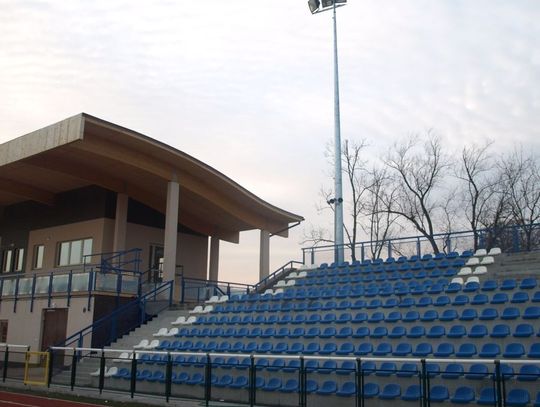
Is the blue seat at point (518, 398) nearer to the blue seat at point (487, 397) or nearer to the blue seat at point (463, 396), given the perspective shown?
the blue seat at point (487, 397)

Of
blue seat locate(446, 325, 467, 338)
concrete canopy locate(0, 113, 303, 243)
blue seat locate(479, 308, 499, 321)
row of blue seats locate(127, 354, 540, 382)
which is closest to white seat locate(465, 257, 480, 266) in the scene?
blue seat locate(479, 308, 499, 321)

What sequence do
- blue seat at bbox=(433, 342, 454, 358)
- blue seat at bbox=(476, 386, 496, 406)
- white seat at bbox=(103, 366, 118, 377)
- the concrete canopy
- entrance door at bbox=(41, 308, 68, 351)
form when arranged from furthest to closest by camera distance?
entrance door at bbox=(41, 308, 68, 351) → the concrete canopy → white seat at bbox=(103, 366, 118, 377) → blue seat at bbox=(433, 342, 454, 358) → blue seat at bbox=(476, 386, 496, 406)

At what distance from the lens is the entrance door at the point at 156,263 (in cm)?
3034

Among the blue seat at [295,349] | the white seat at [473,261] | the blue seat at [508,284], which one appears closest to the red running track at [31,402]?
the blue seat at [295,349]

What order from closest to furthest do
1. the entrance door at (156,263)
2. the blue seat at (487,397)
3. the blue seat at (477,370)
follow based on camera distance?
the blue seat at (487,397)
the blue seat at (477,370)
the entrance door at (156,263)

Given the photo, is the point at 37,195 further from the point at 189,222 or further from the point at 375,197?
the point at 375,197

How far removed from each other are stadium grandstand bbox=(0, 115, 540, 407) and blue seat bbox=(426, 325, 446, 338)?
0.05 meters

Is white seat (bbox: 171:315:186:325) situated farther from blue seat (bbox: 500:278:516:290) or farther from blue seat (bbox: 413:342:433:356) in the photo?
blue seat (bbox: 500:278:516:290)

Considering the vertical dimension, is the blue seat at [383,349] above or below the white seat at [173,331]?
below

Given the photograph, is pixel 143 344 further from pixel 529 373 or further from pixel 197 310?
pixel 529 373

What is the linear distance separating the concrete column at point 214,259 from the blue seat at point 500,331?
2179cm

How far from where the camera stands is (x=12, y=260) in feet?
112

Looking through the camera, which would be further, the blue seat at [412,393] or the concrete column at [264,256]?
the concrete column at [264,256]

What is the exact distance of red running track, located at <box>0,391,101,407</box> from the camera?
47.8 ft
